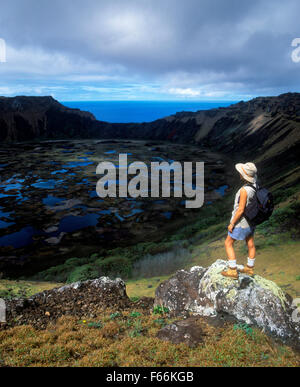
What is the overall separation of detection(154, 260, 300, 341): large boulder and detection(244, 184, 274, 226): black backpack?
193cm

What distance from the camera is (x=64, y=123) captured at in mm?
133000

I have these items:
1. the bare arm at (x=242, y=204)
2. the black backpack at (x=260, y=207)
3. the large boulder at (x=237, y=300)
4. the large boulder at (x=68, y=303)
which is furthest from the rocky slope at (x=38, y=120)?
the black backpack at (x=260, y=207)

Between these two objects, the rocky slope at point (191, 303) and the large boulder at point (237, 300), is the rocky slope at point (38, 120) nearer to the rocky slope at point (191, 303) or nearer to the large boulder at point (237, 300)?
the rocky slope at point (191, 303)

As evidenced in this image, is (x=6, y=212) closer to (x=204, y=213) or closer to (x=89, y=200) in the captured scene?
(x=89, y=200)

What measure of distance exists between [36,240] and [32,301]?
22.0 meters

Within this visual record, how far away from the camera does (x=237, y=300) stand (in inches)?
273

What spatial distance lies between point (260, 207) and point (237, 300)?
101 inches

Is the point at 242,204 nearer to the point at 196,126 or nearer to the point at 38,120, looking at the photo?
the point at 196,126

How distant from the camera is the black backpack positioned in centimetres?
619

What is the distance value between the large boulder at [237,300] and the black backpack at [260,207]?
1934mm

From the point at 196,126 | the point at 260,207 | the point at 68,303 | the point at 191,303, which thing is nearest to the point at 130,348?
the point at 191,303

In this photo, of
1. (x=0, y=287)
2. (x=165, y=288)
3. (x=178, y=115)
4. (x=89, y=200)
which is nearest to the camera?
(x=165, y=288)

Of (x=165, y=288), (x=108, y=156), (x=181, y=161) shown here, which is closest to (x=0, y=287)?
(x=165, y=288)
